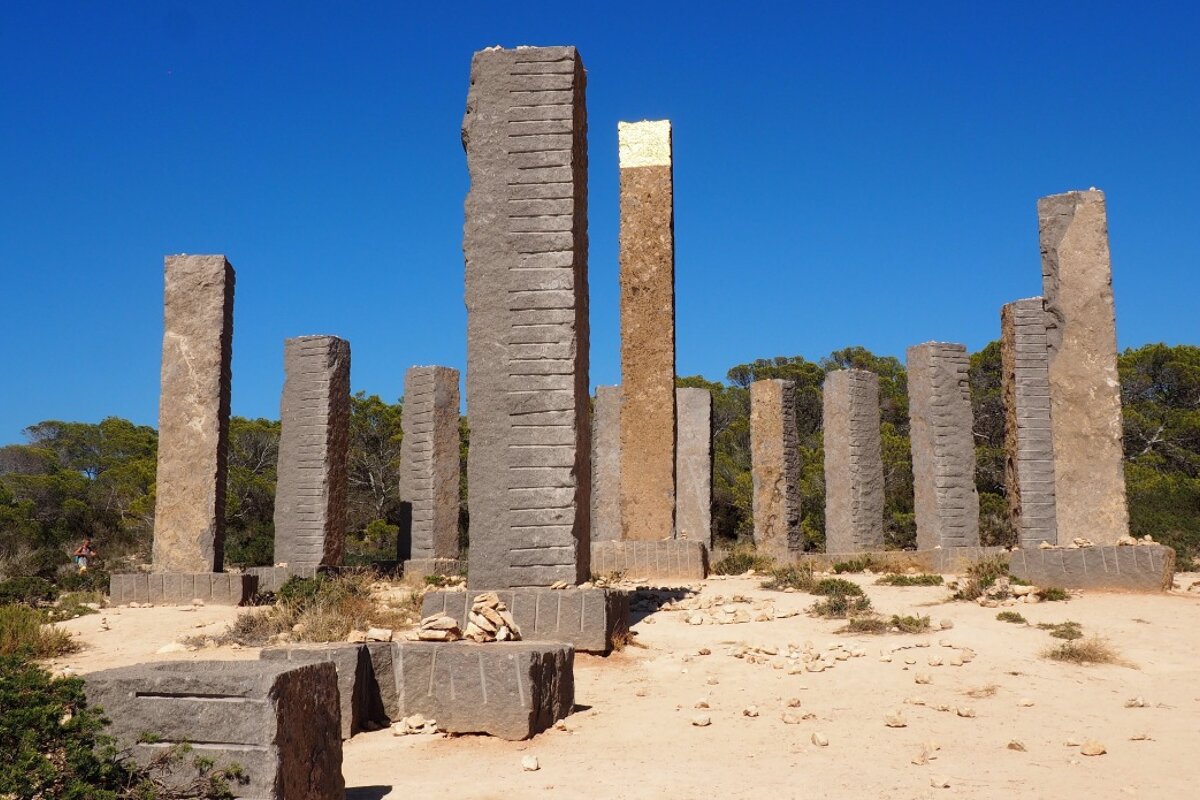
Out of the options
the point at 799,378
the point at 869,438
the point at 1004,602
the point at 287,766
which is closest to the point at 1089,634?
the point at 1004,602

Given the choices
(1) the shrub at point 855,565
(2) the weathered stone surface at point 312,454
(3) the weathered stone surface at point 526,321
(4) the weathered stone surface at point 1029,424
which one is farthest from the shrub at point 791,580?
(2) the weathered stone surface at point 312,454

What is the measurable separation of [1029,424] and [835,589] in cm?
359

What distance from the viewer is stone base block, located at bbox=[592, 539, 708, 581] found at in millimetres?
11055

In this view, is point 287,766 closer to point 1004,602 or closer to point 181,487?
point 1004,602

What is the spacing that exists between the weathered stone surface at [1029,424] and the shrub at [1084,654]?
4.02 m

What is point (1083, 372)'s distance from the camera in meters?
10.4

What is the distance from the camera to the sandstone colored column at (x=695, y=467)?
54.7 feet

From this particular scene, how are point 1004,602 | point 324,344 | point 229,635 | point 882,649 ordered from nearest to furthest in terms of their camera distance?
point 882,649, point 229,635, point 1004,602, point 324,344

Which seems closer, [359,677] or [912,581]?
[359,677]

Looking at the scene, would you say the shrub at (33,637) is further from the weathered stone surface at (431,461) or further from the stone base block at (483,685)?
the weathered stone surface at (431,461)

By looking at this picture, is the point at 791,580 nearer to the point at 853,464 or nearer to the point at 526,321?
the point at 526,321

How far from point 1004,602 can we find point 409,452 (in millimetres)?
9637

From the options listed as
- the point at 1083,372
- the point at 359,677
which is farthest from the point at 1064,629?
the point at 359,677

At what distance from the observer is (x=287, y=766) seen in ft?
11.2
